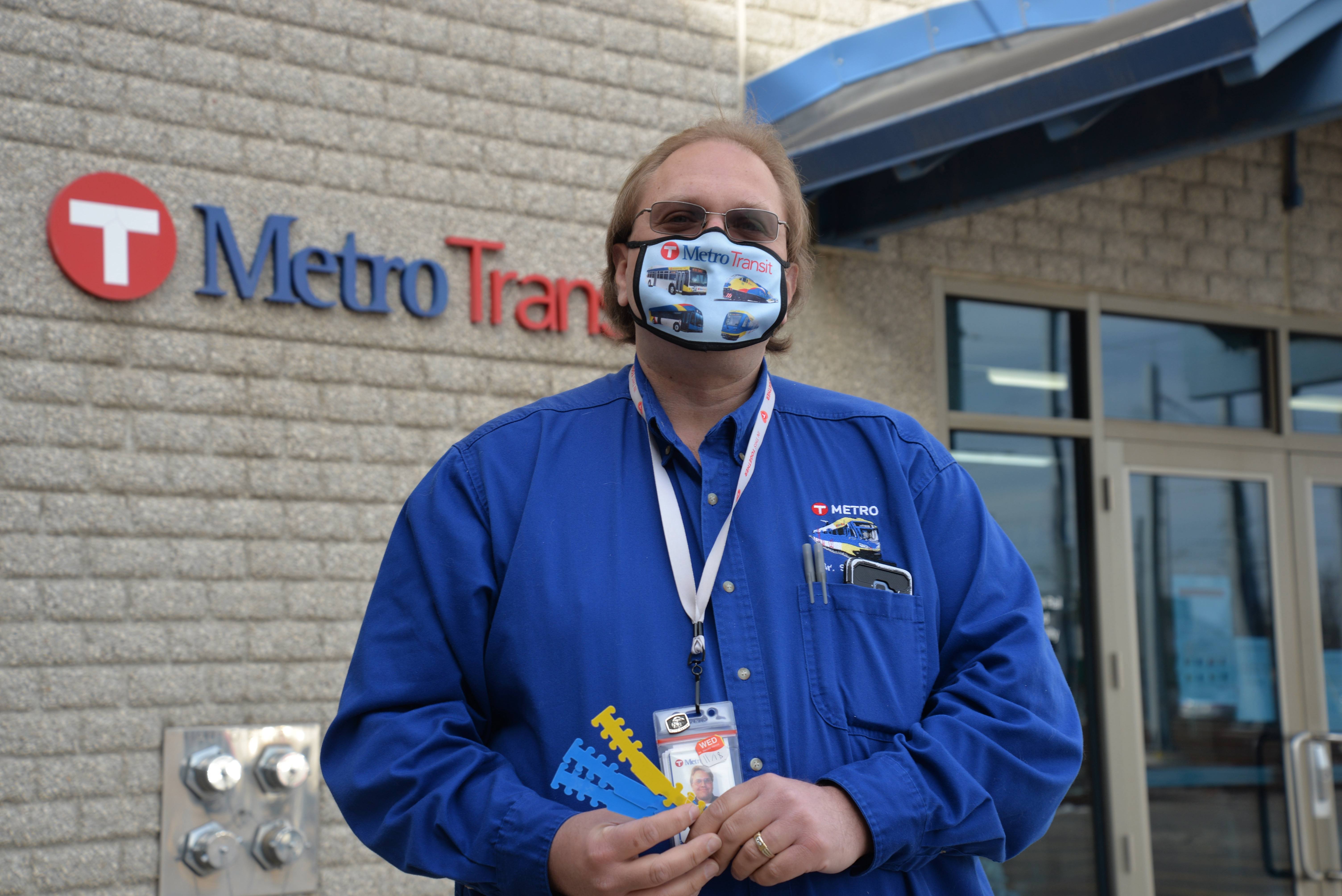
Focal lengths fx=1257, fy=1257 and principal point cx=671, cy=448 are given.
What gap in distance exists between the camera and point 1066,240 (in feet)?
20.6

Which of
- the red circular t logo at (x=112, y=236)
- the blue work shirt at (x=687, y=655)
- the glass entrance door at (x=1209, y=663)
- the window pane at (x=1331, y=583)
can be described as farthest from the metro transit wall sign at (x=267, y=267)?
the window pane at (x=1331, y=583)

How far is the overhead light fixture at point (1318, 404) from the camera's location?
693cm

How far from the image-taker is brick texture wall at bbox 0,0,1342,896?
4.22m

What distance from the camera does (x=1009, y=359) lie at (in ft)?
20.3

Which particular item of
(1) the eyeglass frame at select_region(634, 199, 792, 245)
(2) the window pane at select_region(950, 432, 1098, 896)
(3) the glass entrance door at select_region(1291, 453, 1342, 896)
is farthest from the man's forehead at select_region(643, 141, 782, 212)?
(3) the glass entrance door at select_region(1291, 453, 1342, 896)

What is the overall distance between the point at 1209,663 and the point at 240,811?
473cm

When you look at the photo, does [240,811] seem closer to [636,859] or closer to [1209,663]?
[636,859]

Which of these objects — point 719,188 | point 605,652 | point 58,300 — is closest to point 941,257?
point 58,300

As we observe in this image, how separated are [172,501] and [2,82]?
1.54m

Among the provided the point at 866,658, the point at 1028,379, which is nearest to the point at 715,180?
the point at 866,658

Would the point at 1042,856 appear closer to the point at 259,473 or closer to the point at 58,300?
the point at 259,473

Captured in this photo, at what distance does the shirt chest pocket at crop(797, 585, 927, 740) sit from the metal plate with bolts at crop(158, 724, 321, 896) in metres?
3.16

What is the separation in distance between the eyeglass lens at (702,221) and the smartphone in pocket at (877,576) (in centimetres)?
57

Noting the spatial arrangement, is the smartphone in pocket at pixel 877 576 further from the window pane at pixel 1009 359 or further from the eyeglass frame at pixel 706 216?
the window pane at pixel 1009 359
